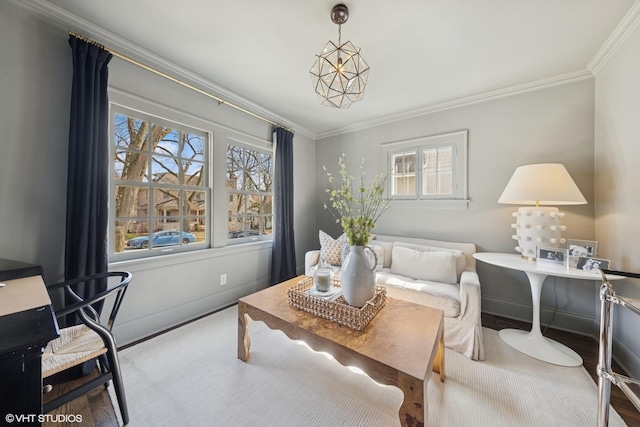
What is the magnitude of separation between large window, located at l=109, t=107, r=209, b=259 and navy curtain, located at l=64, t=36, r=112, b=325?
0.65ft

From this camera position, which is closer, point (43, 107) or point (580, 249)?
point (43, 107)

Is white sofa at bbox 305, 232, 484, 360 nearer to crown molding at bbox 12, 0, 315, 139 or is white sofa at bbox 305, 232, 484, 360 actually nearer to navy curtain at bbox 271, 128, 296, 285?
navy curtain at bbox 271, 128, 296, 285

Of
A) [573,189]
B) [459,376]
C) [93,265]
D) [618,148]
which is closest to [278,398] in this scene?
[459,376]

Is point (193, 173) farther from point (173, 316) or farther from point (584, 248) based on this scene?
point (584, 248)

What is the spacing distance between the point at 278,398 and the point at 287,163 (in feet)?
8.74

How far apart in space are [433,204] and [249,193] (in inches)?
93.3

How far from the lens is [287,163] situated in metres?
3.31

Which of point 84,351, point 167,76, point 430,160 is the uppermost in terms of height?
point 167,76

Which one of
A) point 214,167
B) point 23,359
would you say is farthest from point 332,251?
point 23,359

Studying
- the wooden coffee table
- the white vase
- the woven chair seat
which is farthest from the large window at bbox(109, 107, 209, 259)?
the white vase

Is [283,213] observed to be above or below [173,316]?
above

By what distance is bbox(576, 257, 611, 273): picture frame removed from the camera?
5.46ft

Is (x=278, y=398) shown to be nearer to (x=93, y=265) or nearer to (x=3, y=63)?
(x=93, y=265)

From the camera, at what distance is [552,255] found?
190 cm
